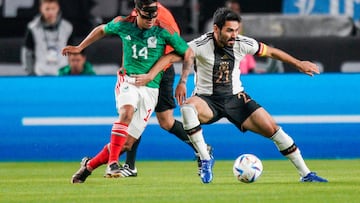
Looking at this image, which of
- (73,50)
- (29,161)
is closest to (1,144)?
(29,161)

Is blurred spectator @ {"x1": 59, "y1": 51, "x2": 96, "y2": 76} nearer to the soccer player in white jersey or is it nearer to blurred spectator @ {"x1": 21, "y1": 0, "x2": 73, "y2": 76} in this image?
blurred spectator @ {"x1": 21, "y1": 0, "x2": 73, "y2": 76}

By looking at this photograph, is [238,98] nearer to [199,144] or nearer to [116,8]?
[199,144]

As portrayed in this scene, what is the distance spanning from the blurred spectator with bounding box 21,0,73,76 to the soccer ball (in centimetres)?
Answer: 662

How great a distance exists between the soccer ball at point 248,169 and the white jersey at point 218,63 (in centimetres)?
89

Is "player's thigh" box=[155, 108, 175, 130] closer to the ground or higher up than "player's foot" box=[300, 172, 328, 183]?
closer to the ground

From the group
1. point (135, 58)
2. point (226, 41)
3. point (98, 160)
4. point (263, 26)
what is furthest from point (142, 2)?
point (263, 26)

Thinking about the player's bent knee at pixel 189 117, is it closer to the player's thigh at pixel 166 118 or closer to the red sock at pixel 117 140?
the red sock at pixel 117 140

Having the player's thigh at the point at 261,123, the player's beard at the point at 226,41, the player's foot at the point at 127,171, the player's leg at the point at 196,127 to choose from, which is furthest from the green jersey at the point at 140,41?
the player's foot at the point at 127,171

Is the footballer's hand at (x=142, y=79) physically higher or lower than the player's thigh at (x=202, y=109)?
higher

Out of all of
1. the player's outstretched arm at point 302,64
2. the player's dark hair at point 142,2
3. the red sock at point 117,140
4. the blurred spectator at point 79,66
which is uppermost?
the player's dark hair at point 142,2

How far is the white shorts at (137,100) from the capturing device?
1257 centimetres

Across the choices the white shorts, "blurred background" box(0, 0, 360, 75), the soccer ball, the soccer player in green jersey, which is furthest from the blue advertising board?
the soccer ball

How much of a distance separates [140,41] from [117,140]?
3.40 feet

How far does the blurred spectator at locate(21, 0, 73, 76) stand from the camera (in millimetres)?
18094
